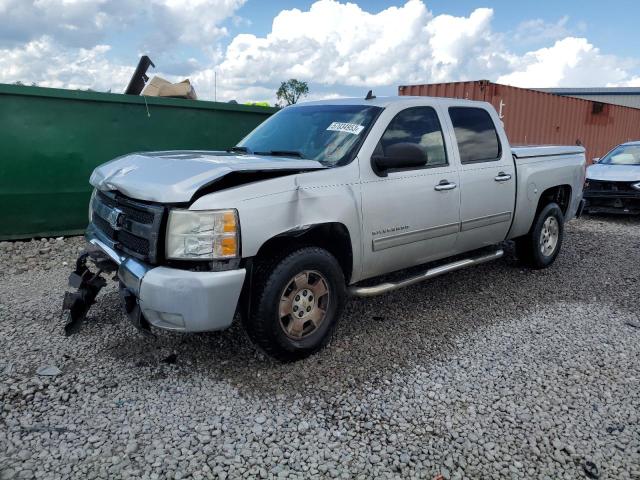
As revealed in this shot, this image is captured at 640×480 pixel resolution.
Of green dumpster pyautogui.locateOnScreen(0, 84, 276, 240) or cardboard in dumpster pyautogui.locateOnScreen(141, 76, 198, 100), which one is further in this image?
cardboard in dumpster pyautogui.locateOnScreen(141, 76, 198, 100)

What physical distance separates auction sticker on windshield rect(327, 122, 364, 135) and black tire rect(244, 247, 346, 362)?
105 centimetres

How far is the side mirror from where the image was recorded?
3.70 meters

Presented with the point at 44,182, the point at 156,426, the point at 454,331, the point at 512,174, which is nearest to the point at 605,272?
the point at 512,174

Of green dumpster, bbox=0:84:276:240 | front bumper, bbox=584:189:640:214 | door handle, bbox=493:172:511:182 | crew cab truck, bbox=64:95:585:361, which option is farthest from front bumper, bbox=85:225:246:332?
front bumper, bbox=584:189:640:214

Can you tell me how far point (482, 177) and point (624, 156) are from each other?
7.74 meters

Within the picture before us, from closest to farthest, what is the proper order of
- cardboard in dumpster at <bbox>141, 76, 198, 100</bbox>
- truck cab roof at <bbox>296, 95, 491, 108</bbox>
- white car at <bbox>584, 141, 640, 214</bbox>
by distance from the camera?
truck cab roof at <bbox>296, 95, 491, 108</bbox>
cardboard in dumpster at <bbox>141, 76, 198, 100</bbox>
white car at <bbox>584, 141, 640, 214</bbox>

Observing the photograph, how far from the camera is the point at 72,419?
290 centimetres

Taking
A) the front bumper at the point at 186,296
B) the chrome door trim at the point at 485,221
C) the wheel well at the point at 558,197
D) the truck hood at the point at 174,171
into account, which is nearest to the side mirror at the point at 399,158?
the truck hood at the point at 174,171

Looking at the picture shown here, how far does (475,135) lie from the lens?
486 centimetres

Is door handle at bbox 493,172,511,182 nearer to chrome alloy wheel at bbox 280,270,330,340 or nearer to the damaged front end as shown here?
chrome alloy wheel at bbox 280,270,330,340

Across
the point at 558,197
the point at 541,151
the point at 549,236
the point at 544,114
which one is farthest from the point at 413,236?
the point at 544,114

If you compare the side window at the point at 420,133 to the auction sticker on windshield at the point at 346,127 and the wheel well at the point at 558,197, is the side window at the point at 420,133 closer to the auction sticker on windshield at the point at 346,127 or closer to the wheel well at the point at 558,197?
the auction sticker on windshield at the point at 346,127

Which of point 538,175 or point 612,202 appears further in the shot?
point 612,202

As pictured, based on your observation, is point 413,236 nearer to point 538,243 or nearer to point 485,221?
point 485,221
